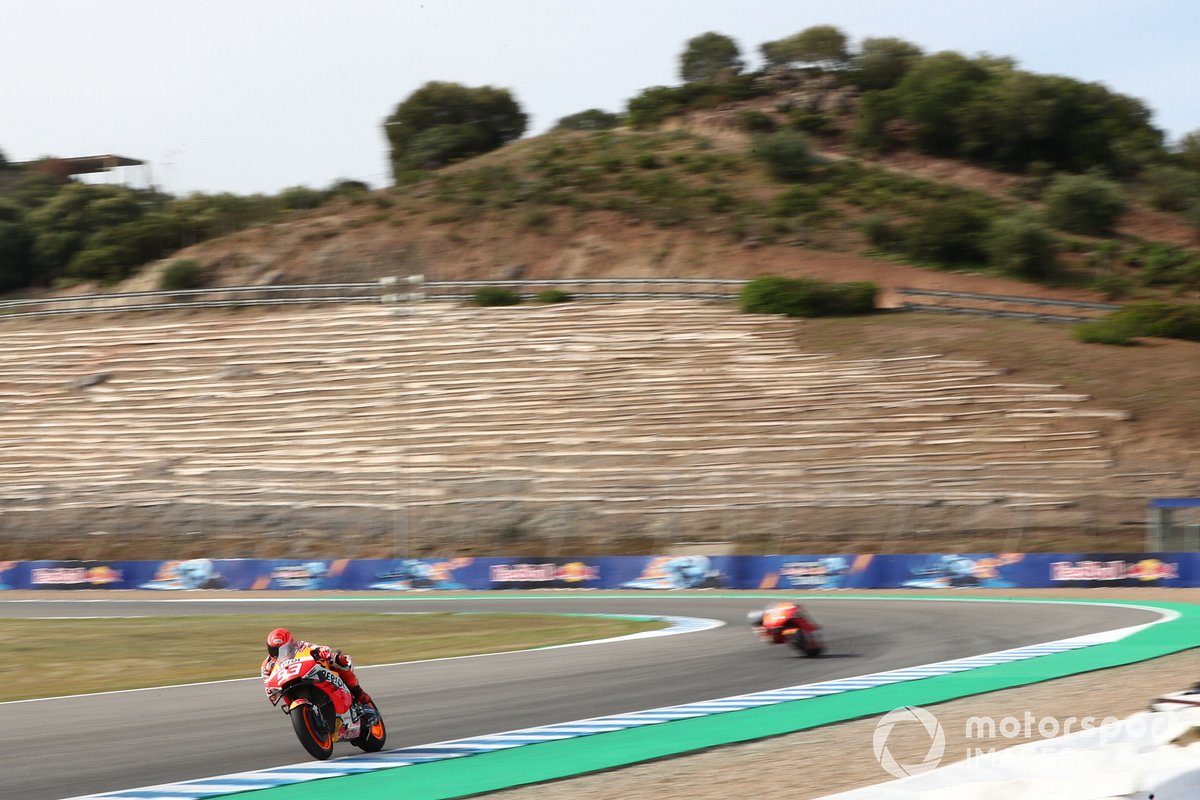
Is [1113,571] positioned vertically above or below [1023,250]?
below

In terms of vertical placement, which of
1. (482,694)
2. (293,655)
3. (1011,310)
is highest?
(1011,310)

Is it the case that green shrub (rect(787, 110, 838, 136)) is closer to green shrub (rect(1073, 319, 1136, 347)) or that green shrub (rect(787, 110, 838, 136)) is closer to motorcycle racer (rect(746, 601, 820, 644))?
green shrub (rect(1073, 319, 1136, 347))

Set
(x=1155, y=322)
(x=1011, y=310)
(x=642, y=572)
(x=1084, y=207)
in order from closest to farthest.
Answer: (x=642, y=572)
(x=1155, y=322)
(x=1011, y=310)
(x=1084, y=207)

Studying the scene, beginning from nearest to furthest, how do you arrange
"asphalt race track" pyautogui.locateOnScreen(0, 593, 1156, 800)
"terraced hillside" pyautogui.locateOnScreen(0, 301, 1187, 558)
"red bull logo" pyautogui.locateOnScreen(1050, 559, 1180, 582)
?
"asphalt race track" pyautogui.locateOnScreen(0, 593, 1156, 800), "red bull logo" pyautogui.locateOnScreen(1050, 559, 1180, 582), "terraced hillside" pyautogui.locateOnScreen(0, 301, 1187, 558)

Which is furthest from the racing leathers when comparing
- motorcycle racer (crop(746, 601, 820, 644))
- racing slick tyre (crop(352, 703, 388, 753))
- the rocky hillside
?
the rocky hillside

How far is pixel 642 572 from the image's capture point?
30734 millimetres

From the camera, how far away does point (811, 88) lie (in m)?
77.5

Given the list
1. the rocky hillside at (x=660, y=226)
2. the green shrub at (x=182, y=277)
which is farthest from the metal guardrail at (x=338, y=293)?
the rocky hillside at (x=660, y=226)

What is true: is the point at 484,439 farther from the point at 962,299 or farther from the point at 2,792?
the point at 2,792

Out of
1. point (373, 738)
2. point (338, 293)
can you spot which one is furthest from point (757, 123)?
point (373, 738)

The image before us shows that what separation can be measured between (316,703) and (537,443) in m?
31.7

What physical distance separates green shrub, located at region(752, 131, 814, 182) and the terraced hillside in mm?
18691

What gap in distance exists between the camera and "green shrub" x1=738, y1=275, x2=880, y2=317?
149 feet

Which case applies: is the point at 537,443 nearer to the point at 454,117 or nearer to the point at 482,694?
the point at 482,694
